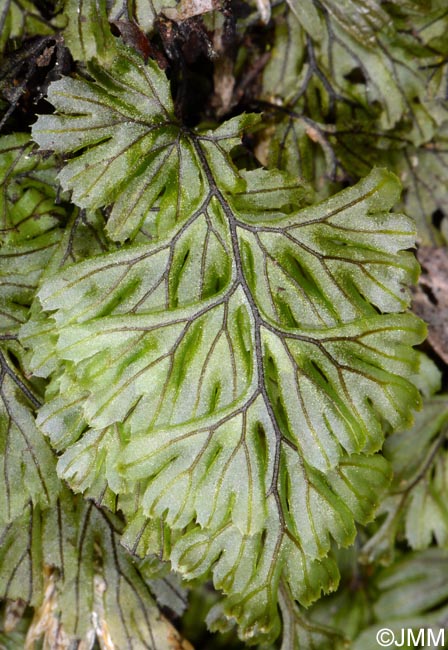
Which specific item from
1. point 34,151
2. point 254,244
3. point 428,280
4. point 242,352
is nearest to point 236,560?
point 242,352

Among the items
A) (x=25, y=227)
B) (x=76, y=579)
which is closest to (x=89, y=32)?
(x=25, y=227)

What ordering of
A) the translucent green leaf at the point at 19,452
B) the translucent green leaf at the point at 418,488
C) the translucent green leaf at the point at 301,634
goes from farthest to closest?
the translucent green leaf at the point at 418,488 → the translucent green leaf at the point at 301,634 → the translucent green leaf at the point at 19,452

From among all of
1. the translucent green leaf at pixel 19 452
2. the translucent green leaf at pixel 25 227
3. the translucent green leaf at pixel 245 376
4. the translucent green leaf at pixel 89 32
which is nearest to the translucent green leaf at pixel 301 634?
the translucent green leaf at pixel 245 376

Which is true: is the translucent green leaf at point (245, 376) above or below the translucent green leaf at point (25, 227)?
below

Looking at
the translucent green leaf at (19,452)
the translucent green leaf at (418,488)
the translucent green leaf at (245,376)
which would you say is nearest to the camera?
the translucent green leaf at (245,376)

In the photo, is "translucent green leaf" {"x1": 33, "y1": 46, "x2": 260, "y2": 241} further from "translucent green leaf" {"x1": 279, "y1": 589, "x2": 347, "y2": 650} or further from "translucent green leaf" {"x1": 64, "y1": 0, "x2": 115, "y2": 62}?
"translucent green leaf" {"x1": 279, "y1": 589, "x2": 347, "y2": 650}

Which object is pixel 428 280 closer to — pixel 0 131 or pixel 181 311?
pixel 181 311

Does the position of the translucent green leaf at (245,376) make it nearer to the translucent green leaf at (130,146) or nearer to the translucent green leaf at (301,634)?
the translucent green leaf at (130,146)

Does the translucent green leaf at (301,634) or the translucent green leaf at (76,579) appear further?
the translucent green leaf at (301,634)

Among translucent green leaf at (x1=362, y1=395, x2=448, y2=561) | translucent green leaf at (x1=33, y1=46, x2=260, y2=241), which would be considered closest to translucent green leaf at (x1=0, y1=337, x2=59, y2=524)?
translucent green leaf at (x1=33, y1=46, x2=260, y2=241)

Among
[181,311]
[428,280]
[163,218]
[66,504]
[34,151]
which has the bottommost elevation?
[428,280]

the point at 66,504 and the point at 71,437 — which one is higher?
the point at 71,437
